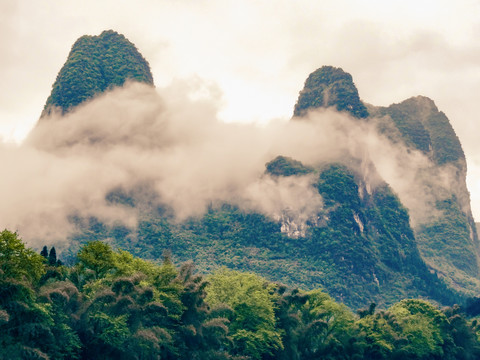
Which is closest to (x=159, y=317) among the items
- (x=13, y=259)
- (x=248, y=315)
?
(x=248, y=315)

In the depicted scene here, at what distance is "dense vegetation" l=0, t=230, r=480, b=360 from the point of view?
186 feet

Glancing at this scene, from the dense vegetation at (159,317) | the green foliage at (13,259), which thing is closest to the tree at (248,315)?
the dense vegetation at (159,317)

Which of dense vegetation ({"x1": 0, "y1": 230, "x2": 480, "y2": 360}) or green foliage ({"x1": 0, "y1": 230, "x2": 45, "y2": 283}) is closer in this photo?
green foliage ({"x1": 0, "y1": 230, "x2": 45, "y2": 283})

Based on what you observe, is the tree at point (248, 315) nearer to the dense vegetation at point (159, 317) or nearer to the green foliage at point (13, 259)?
the dense vegetation at point (159, 317)

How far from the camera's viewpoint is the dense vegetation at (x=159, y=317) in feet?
186

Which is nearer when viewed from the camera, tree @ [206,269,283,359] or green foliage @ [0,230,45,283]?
green foliage @ [0,230,45,283]

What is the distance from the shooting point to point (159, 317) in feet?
235

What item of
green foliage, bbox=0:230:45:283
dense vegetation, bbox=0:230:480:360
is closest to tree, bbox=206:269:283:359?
dense vegetation, bbox=0:230:480:360

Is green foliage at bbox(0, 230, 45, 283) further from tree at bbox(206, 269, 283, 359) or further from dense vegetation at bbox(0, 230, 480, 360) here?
tree at bbox(206, 269, 283, 359)

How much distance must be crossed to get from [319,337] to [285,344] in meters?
8.14

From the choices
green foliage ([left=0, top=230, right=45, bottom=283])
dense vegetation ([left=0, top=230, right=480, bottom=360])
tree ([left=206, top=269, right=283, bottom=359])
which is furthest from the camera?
tree ([left=206, top=269, right=283, bottom=359])

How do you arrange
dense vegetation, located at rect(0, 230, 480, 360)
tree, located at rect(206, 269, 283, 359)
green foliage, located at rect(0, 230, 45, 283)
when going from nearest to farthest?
green foliage, located at rect(0, 230, 45, 283) → dense vegetation, located at rect(0, 230, 480, 360) → tree, located at rect(206, 269, 283, 359)

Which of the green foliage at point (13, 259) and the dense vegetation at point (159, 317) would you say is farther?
the dense vegetation at point (159, 317)

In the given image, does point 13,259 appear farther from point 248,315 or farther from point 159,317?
point 248,315
